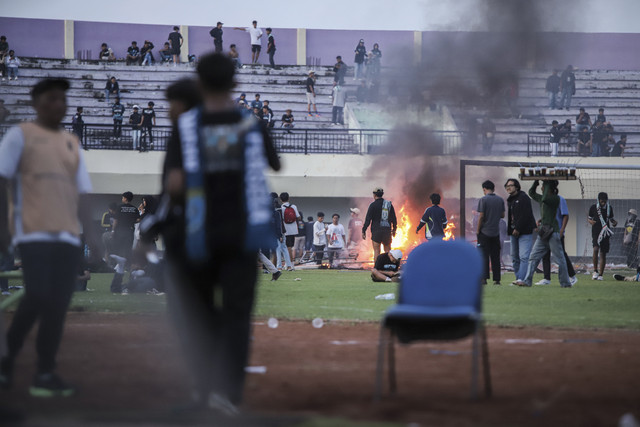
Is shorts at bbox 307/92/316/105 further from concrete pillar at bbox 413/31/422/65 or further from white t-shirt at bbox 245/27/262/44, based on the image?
white t-shirt at bbox 245/27/262/44

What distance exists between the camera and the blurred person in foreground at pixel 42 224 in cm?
578

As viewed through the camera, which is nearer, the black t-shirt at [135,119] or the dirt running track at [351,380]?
the dirt running track at [351,380]

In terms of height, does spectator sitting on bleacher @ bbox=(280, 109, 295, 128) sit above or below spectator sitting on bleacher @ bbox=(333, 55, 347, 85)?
below

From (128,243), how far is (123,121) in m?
18.5

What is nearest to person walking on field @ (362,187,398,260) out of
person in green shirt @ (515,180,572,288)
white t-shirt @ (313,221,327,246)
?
person in green shirt @ (515,180,572,288)

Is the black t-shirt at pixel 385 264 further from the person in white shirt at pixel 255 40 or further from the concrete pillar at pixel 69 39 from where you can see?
the concrete pillar at pixel 69 39

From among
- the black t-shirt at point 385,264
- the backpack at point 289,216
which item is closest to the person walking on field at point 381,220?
the black t-shirt at point 385,264

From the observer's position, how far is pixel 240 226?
4.74m

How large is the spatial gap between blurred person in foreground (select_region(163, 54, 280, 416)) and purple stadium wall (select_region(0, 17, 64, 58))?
41.4 meters

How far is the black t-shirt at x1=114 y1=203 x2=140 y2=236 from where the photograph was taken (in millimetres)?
17469

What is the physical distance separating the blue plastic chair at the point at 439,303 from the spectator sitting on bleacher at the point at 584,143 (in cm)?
2795

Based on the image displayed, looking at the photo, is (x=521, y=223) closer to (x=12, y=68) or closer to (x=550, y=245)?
(x=550, y=245)

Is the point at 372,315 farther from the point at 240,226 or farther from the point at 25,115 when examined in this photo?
the point at 25,115

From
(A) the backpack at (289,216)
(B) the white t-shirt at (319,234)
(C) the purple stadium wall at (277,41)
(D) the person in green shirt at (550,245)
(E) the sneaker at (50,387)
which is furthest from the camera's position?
(C) the purple stadium wall at (277,41)
